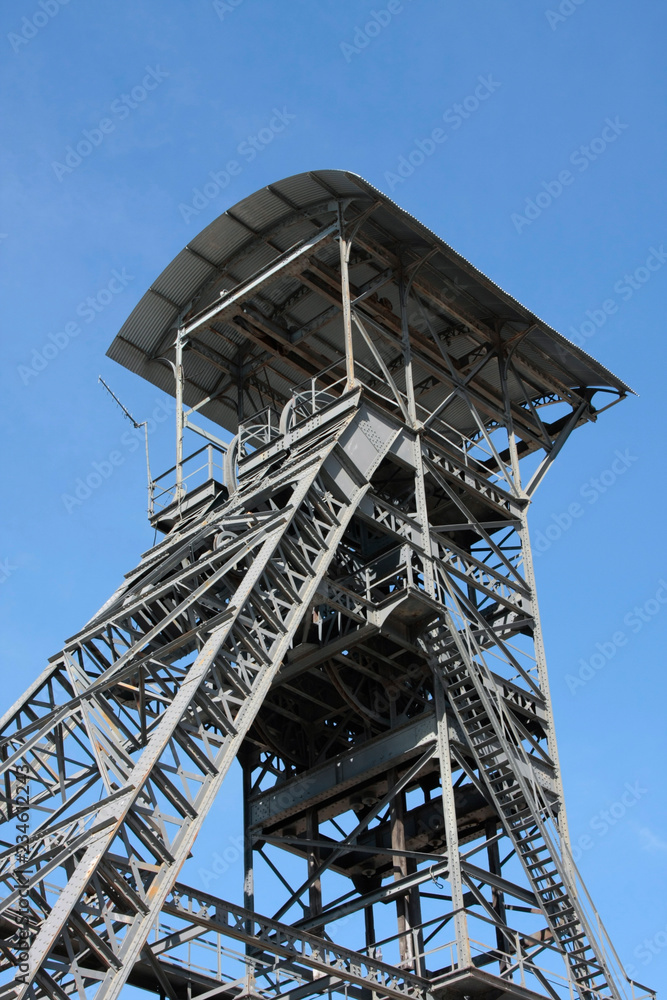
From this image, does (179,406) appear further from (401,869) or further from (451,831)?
(451,831)

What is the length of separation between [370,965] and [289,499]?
652 centimetres

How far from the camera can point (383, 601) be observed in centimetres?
2062

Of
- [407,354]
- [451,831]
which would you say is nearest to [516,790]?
[451,831]

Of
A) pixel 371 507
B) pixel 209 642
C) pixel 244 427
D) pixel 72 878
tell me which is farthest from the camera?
pixel 244 427

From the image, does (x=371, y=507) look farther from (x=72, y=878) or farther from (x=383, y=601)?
(x=72, y=878)

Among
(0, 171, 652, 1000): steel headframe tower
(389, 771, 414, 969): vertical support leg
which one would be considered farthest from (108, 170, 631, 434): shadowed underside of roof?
(389, 771, 414, 969): vertical support leg

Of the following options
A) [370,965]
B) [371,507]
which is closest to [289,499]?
[371,507]

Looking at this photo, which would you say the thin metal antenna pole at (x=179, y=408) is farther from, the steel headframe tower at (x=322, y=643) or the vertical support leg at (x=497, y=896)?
the vertical support leg at (x=497, y=896)

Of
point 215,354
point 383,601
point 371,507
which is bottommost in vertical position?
point 383,601

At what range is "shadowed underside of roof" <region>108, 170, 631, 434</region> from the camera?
952 inches

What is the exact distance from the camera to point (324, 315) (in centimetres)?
2645

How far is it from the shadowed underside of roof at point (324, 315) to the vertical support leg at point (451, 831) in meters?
6.57

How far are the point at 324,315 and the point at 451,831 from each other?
10965 mm

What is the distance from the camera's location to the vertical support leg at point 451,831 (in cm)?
1861
